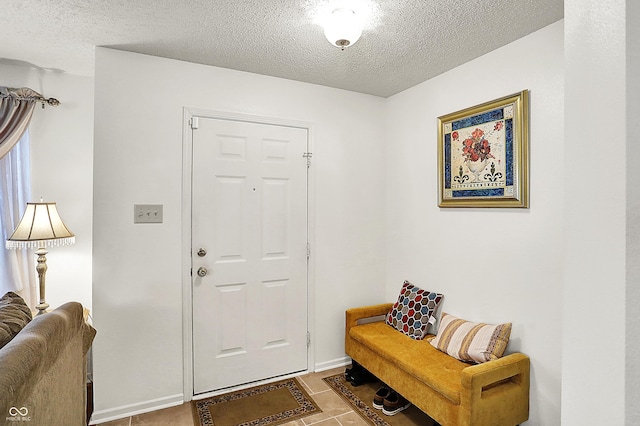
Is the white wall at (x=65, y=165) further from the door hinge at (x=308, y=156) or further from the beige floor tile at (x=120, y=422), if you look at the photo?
the door hinge at (x=308, y=156)

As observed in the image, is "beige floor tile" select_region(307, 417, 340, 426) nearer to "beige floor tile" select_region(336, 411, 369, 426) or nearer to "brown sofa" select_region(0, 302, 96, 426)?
"beige floor tile" select_region(336, 411, 369, 426)

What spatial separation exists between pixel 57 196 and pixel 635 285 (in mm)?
3388

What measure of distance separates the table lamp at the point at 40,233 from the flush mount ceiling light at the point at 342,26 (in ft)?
7.22

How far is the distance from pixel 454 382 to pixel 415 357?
35cm

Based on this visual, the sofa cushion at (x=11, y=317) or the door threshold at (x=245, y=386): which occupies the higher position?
the sofa cushion at (x=11, y=317)

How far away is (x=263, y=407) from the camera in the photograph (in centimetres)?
238

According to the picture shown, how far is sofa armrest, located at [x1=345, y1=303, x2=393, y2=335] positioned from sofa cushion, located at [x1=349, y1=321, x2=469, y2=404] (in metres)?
0.06

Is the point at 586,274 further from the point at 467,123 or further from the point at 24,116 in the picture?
the point at 24,116

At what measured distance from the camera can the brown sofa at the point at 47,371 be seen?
102 cm

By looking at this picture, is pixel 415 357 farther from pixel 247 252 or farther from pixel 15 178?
pixel 15 178

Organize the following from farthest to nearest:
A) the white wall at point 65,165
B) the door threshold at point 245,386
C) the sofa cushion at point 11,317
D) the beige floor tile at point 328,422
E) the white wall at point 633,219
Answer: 1. the white wall at point 65,165
2. the door threshold at point 245,386
3. the beige floor tile at point 328,422
4. the sofa cushion at point 11,317
5. the white wall at point 633,219

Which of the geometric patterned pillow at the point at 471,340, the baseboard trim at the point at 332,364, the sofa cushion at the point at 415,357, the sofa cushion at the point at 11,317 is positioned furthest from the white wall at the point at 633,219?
the baseboard trim at the point at 332,364

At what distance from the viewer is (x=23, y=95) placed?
2557mm

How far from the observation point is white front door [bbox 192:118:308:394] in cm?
253
